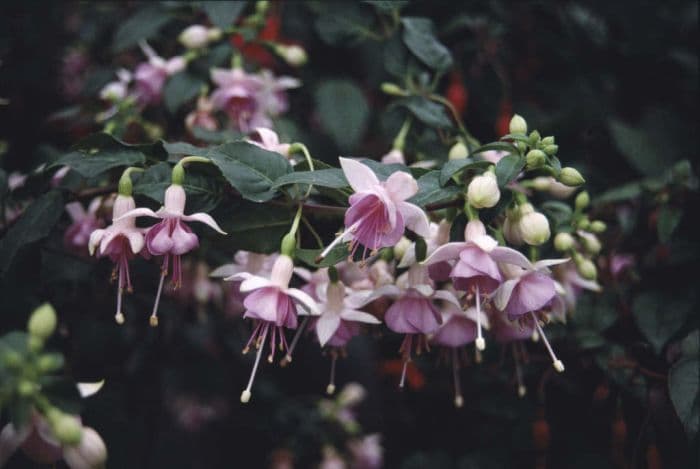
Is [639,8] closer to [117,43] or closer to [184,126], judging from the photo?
[184,126]

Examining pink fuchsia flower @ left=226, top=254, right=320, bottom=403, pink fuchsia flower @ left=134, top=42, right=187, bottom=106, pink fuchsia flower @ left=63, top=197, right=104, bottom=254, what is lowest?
pink fuchsia flower @ left=63, top=197, right=104, bottom=254

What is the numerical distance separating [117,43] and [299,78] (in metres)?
0.53

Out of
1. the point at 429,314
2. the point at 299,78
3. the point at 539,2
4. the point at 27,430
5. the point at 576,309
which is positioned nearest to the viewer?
the point at 27,430

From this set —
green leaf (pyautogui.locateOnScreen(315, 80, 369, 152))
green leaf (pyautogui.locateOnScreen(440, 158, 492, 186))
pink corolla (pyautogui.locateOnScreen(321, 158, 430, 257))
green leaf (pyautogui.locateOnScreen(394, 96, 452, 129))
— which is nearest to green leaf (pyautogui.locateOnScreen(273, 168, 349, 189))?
pink corolla (pyautogui.locateOnScreen(321, 158, 430, 257))

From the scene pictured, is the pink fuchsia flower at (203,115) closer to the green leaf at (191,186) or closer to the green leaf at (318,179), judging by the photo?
the green leaf at (191,186)

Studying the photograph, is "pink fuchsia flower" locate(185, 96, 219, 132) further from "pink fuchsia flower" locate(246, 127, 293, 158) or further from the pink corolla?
the pink corolla

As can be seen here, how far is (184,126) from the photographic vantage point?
4.74ft

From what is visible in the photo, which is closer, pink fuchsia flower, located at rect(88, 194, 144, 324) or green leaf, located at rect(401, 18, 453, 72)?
pink fuchsia flower, located at rect(88, 194, 144, 324)

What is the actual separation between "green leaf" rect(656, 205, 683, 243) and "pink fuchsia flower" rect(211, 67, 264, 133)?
800 mm

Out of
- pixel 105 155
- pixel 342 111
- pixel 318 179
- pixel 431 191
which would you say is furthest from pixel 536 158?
pixel 342 111

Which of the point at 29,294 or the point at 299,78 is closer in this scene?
the point at 29,294

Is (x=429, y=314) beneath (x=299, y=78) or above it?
above

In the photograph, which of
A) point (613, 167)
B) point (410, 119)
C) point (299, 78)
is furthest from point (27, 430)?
point (613, 167)

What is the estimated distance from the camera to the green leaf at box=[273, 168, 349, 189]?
80 cm
